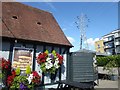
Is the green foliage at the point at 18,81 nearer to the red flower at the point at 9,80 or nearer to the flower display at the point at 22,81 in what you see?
the flower display at the point at 22,81

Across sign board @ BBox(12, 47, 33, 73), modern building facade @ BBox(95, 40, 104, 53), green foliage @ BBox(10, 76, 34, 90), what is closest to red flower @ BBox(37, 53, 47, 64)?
sign board @ BBox(12, 47, 33, 73)

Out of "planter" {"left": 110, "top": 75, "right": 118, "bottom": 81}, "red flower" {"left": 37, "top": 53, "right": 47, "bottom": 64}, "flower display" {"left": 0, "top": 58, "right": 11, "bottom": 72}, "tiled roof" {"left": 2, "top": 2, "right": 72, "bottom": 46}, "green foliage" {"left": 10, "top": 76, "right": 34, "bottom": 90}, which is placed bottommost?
"planter" {"left": 110, "top": 75, "right": 118, "bottom": 81}

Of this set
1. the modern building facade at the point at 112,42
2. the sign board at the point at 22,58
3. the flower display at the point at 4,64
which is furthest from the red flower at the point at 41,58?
the modern building facade at the point at 112,42

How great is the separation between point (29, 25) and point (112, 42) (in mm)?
51646

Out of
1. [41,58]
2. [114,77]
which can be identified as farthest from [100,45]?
[41,58]

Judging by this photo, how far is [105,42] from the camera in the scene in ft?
208

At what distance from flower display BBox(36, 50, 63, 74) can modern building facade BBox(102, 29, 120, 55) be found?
4475 centimetres

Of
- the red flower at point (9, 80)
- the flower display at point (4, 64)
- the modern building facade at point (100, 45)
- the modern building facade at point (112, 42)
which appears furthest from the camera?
the modern building facade at point (100, 45)

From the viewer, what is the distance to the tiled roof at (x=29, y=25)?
9448 millimetres

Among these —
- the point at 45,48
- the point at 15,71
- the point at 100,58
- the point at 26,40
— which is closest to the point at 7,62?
the point at 15,71

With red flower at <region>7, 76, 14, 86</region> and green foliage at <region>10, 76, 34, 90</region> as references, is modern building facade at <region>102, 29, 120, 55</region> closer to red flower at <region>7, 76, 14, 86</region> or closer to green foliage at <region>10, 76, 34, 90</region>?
green foliage at <region>10, 76, 34, 90</region>

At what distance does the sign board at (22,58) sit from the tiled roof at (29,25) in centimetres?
62

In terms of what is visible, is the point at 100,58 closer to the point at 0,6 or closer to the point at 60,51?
the point at 60,51

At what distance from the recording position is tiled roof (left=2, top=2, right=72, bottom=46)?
9.45 metres
